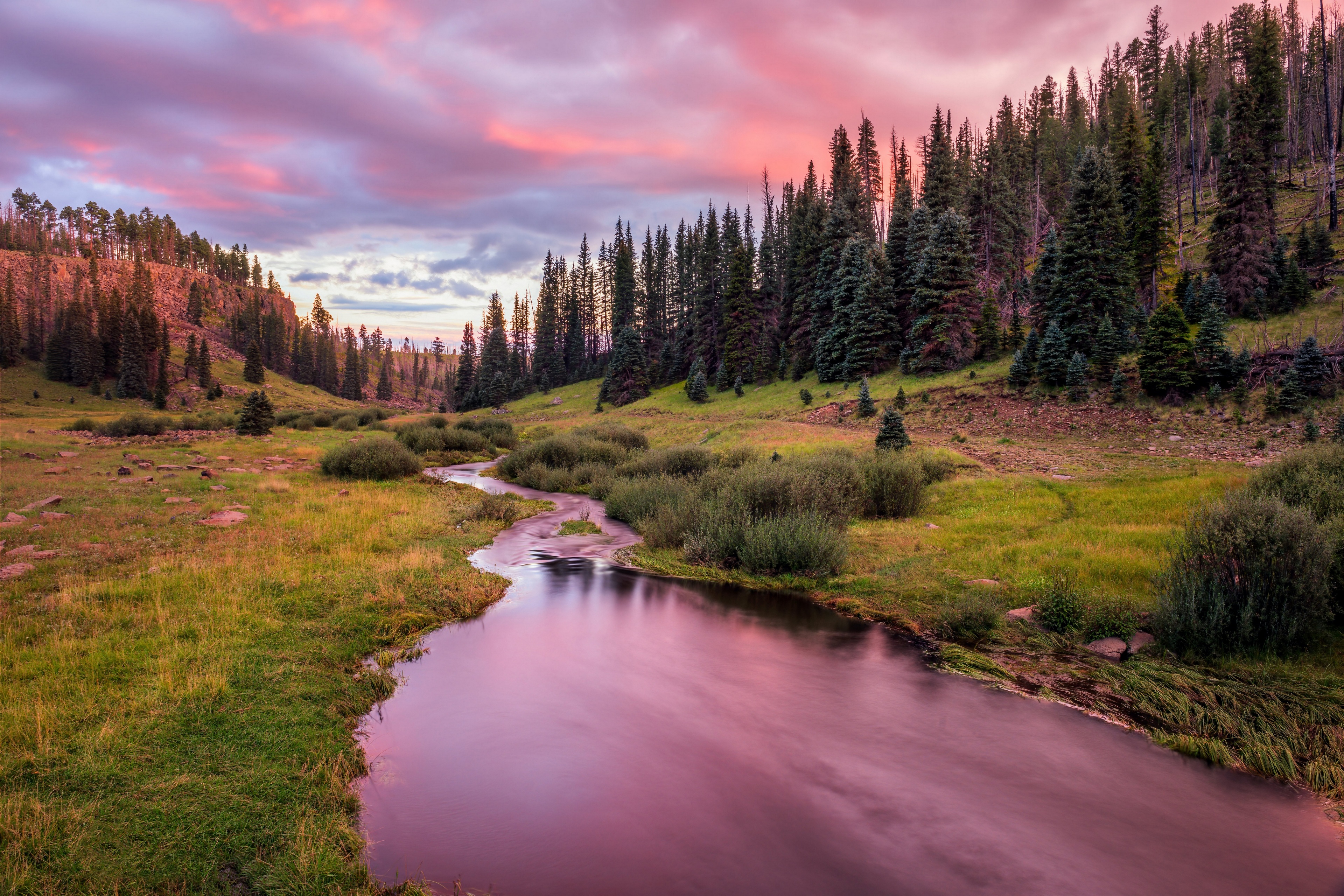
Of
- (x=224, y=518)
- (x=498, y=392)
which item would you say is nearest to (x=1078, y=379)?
(x=224, y=518)

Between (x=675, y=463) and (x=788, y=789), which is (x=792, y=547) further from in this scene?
(x=675, y=463)

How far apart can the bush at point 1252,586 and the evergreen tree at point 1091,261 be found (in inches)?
1104

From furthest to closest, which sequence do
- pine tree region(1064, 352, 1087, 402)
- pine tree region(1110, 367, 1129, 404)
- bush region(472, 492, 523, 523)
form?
1. pine tree region(1064, 352, 1087, 402)
2. pine tree region(1110, 367, 1129, 404)
3. bush region(472, 492, 523, 523)

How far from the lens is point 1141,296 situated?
3803 centimetres

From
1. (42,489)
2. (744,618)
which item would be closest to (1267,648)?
(744,618)

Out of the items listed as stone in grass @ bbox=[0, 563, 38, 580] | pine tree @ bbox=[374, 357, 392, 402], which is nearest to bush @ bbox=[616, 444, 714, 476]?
stone in grass @ bbox=[0, 563, 38, 580]

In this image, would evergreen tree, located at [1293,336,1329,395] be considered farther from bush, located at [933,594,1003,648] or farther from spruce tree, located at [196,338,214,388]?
spruce tree, located at [196,338,214,388]

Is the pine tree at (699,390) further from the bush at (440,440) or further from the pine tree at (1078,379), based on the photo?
the pine tree at (1078,379)

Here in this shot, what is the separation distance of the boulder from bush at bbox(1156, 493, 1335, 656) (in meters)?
0.48

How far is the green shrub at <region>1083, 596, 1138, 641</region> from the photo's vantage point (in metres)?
8.59

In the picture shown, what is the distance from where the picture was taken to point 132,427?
114ft

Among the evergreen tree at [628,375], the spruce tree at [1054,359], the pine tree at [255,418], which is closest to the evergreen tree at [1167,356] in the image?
the spruce tree at [1054,359]

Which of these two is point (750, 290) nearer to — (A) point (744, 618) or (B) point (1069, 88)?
(A) point (744, 618)

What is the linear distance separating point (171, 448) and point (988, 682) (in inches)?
1348
